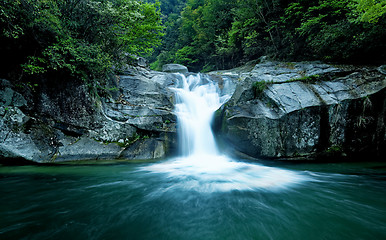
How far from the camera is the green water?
68.3 inches

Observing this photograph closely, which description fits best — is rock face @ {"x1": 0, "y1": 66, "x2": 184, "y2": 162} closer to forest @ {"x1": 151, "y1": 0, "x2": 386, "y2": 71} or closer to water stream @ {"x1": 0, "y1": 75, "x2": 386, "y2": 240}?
water stream @ {"x1": 0, "y1": 75, "x2": 386, "y2": 240}

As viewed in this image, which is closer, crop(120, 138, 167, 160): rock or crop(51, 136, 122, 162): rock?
crop(51, 136, 122, 162): rock

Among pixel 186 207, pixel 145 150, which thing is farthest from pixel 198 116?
pixel 186 207

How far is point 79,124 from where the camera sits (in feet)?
20.1

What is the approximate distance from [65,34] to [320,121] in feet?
30.1

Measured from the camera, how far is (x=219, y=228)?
181 centimetres

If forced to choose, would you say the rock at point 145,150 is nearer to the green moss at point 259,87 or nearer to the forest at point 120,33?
the forest at point 120,33

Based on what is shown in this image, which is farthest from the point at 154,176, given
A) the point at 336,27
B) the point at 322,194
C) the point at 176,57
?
the point at 176,57

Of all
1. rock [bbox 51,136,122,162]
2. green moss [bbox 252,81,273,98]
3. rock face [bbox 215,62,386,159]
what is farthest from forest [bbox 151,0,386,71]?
rock [bbox 51,136,122,162]

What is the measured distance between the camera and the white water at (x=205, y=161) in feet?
11.9

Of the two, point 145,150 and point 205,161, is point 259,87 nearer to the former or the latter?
point 205,161

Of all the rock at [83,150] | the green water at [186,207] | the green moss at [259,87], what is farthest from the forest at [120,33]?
the green water at [186,207]

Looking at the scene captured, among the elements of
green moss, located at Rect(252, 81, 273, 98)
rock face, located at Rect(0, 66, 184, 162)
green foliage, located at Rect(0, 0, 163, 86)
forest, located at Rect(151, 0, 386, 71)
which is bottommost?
rock face, located at Rect(0, 66, 184, 162)

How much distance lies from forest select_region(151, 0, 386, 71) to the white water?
196 inches
